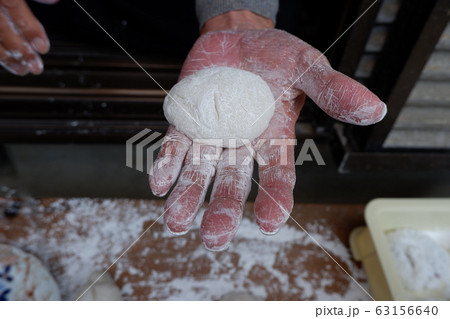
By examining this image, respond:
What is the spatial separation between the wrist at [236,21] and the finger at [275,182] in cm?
55

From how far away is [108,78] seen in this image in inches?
65.3

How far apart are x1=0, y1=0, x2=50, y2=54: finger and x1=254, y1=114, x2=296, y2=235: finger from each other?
3.29ft

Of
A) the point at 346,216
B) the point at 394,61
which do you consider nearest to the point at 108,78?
the point at 394,61

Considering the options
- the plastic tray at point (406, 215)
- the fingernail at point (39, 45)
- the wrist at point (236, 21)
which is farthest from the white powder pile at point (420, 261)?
the fingernail at point (39, 45)

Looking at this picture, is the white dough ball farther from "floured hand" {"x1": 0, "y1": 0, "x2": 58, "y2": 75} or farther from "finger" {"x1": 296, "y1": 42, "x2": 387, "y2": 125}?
"floured hand" {"x1": 0, "y1": 0, "x2": 58, "y2": 75}

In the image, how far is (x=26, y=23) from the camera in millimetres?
1248

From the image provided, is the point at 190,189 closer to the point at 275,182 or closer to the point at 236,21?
the point at 275,182

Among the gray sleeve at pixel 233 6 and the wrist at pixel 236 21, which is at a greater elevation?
the gray sleeve at pixel 233 6

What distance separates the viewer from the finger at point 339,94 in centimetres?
80

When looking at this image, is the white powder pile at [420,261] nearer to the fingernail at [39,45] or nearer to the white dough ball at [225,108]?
the white dough ball at [225,108]

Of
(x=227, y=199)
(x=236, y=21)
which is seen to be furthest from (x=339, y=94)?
(x=236, y=21)

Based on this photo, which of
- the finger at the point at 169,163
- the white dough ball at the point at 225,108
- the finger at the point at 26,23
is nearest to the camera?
the finger at the point at 169,163
